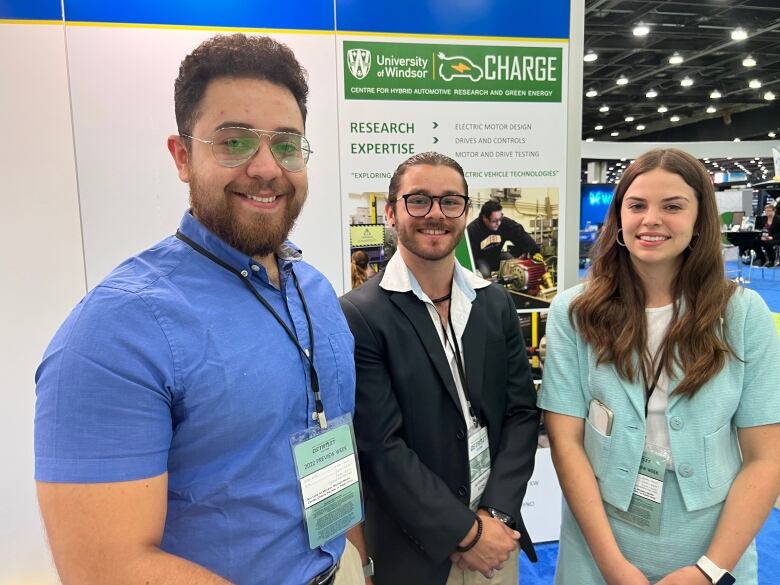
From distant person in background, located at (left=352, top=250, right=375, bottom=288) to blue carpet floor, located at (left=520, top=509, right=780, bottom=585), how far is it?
1698mm

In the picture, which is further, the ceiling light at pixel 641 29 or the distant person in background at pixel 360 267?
the ceiling light at pixel 641 29

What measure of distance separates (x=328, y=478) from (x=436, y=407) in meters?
0.46

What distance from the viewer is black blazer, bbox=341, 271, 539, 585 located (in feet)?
4.67

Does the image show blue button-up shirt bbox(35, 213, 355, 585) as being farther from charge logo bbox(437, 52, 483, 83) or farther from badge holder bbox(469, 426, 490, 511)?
charge logo bbox(437, 52, 483, 83)

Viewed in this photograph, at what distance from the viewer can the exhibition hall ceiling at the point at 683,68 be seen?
8227 mm

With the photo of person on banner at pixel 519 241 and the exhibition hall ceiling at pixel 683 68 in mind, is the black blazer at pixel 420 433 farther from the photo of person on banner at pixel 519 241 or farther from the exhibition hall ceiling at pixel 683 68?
the exhibition hall ceiling at pixel 683 68

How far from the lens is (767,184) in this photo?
14898 millimetres

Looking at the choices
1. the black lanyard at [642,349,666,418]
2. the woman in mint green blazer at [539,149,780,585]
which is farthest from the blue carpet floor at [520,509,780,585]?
the black lanyard at [642,349,666,418]

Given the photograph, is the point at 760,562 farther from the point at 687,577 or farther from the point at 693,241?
the point at 693,241

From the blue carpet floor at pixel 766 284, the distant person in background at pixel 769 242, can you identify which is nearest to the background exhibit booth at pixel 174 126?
the blue carpet floor at pixel 766 284

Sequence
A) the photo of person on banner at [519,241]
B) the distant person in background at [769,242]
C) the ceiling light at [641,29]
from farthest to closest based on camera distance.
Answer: the distant person in background at [769,242], the ceiling light at [641,29], the photo of person on banner at [519,241]

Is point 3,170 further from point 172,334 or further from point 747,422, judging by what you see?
point 747,422

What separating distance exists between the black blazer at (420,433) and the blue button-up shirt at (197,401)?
307 millimetres

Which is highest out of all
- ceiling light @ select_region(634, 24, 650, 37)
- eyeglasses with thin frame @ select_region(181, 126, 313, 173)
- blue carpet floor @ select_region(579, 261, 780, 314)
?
ceiling light @ select_region(634, 24, 650, 37)
